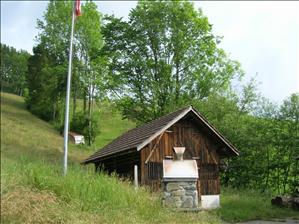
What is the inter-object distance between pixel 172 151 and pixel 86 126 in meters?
29.9

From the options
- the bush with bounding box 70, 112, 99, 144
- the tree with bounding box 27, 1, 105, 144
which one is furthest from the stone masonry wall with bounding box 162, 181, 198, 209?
the bush with bounding box 70, 112, 99, 144

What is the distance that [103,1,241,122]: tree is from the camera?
36.0 metres

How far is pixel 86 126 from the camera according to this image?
167 ft

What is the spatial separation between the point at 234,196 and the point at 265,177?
21.3 feet

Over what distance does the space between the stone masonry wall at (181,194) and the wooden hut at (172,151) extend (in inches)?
149

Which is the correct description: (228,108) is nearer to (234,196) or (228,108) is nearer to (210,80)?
(210,80)

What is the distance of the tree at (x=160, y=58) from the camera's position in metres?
36.0

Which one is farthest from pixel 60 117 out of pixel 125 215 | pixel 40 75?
pixel 125 215

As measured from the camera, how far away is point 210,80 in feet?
120

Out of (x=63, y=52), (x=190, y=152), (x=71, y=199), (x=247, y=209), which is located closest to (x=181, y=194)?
(x=71, y=199)

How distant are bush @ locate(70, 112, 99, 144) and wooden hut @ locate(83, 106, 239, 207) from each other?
26.0m

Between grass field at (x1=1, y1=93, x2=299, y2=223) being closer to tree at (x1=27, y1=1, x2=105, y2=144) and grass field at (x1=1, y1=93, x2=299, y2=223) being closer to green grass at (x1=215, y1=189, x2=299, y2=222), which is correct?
green grass at (x1=215, y1=189, x2=299, y2=222)

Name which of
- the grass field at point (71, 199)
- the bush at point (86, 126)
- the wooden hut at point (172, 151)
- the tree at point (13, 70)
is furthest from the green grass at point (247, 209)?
the tree at point (13, 70)

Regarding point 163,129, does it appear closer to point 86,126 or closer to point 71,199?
point 71,199
